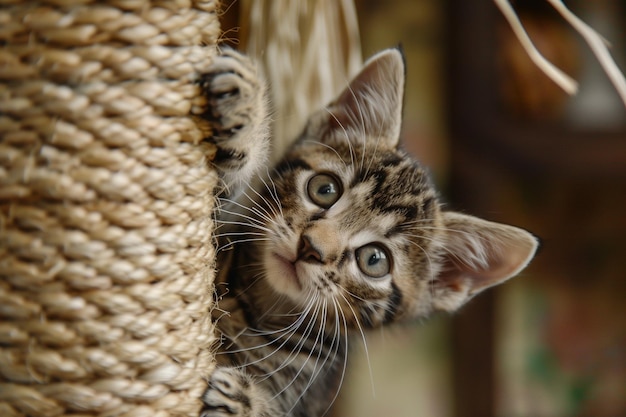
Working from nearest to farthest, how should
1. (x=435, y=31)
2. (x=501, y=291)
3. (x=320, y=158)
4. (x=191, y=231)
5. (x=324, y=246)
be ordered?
1. (x=191, y=231)
2. (x=324, y=246)
3. (x=320, y=158)
4. (x=501, y=291)
5. (x=435, y=31)

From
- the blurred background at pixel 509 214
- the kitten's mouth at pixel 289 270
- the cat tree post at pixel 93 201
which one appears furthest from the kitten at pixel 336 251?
the blurred background at pixel 509 214

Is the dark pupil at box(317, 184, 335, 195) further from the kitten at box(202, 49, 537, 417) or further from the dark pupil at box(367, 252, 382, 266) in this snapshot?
the dark pupil at box(367, 252, 382, 266)

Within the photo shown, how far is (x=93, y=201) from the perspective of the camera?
1.78 feet

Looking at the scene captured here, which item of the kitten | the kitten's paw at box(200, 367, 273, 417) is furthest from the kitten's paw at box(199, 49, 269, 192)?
the kitten's paw at box(200, 367, 273, 417)

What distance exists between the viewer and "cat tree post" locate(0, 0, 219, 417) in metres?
0.52

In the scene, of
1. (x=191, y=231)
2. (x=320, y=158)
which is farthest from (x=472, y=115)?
(x=191, y=231)

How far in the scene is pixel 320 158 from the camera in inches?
38.9

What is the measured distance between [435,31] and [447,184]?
496mm

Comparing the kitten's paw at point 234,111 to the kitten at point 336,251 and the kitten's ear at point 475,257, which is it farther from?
the kitten's ear at point 475,257

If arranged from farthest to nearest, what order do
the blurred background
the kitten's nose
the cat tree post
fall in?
1. the blurred background
2. the kitten's nose
3. the cat tree post

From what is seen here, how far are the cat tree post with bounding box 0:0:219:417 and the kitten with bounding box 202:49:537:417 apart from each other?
207 millimetres

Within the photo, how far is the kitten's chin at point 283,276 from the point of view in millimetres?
886

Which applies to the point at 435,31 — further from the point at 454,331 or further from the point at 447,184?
the point at 454,331

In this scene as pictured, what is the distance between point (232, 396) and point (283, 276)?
8.4 inches
